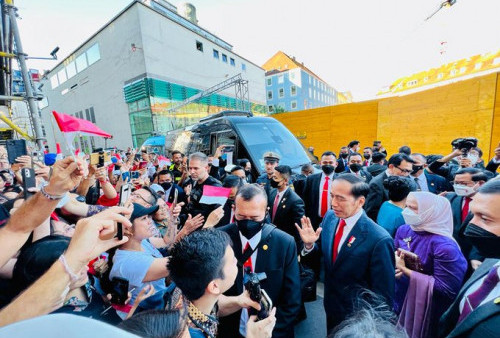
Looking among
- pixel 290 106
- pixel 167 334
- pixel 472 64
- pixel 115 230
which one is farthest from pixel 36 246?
pixel 290 106

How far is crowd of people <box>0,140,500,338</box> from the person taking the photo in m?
0.92

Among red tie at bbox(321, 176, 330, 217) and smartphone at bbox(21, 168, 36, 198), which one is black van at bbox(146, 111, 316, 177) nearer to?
red tie at bbox(321, 176, 330, 217)

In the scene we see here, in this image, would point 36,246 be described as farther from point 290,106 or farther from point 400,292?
point 290,106

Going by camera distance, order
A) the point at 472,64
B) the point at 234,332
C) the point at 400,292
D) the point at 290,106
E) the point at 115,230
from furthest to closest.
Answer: the point at 290,106 → the point at 472,64 → the point at 400,292 → the point at 234,332 → the point at 115,230

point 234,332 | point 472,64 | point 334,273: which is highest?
point 472,64

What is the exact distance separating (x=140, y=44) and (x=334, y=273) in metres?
20.8

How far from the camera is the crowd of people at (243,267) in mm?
920

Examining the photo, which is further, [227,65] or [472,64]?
[227,65]

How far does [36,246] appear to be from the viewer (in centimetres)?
128

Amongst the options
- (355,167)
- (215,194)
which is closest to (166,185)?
(215,194)

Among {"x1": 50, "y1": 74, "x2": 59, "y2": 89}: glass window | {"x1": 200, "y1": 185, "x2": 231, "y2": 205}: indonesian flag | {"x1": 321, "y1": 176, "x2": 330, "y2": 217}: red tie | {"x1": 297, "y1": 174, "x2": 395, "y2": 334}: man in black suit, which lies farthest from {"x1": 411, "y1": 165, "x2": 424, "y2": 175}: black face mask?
{"x1": 50, "y1": 74, "x2": 59, "y2": 89}: glass window

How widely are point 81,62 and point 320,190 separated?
2897 cm

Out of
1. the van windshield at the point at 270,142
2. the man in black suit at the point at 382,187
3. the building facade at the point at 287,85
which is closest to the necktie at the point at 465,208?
the man in black suit at the point at 382,187

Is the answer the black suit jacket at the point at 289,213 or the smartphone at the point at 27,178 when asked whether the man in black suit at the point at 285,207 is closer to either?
the black suit jacket at the point at 289,213
